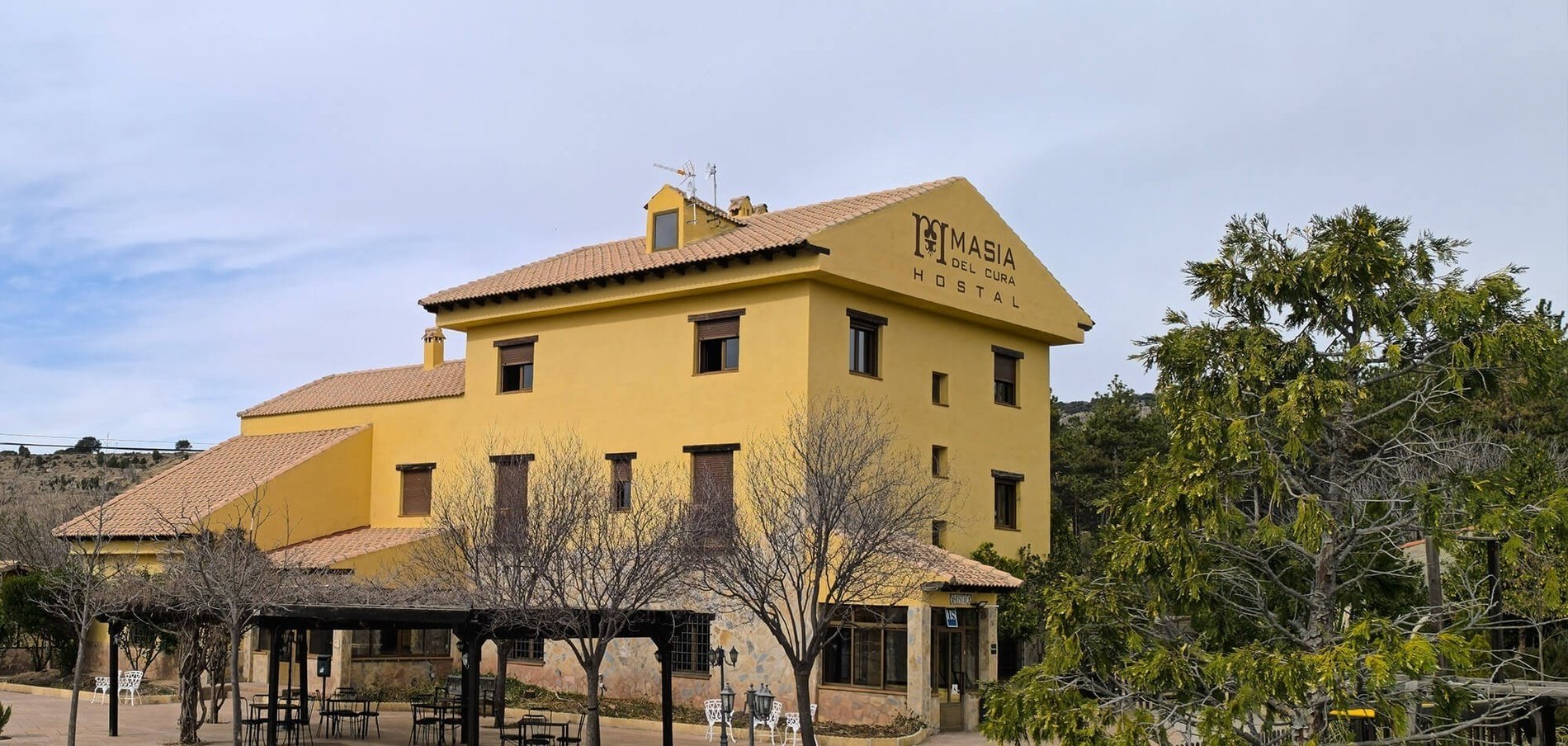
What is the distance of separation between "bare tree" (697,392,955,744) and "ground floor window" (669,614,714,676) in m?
2.31

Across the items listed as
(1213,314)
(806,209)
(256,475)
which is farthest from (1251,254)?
(256,475)

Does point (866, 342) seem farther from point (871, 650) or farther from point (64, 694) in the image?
point (64, 694)

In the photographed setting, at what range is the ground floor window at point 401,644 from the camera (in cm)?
3394

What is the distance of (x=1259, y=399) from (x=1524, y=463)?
2529 mm

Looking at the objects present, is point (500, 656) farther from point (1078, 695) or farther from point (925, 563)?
point (1078, 695)

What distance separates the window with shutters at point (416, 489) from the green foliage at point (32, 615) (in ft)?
28.3

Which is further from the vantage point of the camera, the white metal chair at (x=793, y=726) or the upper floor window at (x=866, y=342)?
the upper floor window at (x=866, y=342)

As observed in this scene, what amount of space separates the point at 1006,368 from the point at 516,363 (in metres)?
11.3

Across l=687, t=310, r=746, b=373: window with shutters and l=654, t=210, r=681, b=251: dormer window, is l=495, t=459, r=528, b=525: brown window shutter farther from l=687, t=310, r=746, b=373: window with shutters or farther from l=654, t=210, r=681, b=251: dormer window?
l=654, t=210, r=681, b=251: dormer window

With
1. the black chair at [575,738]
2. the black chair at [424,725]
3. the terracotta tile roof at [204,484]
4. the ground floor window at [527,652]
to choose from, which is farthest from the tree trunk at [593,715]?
the terracotta tile roof at [204,484]

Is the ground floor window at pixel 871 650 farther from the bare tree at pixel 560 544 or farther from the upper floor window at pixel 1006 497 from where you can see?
the upper floor window at pixel 1006 497

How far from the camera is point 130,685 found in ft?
105

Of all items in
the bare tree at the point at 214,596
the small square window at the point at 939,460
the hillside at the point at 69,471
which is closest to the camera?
the bare tree at the point at 214,596

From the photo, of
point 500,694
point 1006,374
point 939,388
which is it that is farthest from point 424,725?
point 1006,374
